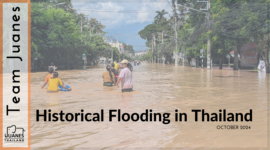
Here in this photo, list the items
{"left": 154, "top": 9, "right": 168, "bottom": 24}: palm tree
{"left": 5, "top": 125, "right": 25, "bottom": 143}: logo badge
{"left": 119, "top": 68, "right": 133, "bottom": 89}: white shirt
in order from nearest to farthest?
{"left": 5, "top": 125, "right": 25, "bottom": 143}: logo badge → {"left": 119, "top": 68, "right": 133, "bottom": 89}: white shirt → {"left": 154, "top": 9, "right": 168, "bottom": 24}: palm tree

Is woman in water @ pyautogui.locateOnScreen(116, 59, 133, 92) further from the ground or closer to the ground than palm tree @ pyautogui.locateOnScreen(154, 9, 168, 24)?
closer to the ground

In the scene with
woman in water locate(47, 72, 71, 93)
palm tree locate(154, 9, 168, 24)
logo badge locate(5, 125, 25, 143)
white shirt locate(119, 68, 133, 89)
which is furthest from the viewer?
palm tree locate(154, 9, 168, 24)

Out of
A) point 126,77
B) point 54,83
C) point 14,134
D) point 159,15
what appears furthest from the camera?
point 159,15

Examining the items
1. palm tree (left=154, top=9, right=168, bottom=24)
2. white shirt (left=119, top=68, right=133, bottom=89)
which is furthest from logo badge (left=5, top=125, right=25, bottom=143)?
palm tree (left=154, top=9, right=168, bottom=24)

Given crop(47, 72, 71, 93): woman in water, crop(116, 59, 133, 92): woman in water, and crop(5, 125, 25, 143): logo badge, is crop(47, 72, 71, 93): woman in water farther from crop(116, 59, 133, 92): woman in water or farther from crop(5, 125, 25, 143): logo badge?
crop(5, 125, 25, 143): logo badge

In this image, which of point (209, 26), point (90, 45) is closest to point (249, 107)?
point (209, 26)

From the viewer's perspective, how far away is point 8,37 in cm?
3703

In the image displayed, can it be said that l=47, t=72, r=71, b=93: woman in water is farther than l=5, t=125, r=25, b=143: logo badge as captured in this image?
Yes

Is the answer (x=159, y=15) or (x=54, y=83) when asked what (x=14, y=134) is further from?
(x=159, y=15)

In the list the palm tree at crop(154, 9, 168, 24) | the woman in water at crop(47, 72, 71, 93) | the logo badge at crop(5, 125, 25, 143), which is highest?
the palm tree at crop(154, 9, 168, 24)

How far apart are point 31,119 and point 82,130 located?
2.08 m

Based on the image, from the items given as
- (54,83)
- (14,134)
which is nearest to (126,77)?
(54,83)

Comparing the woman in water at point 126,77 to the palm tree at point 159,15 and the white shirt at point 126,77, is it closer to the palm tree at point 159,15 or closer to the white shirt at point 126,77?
the white shirt at point 126,77

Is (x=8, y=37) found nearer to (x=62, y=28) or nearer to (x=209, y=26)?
(x=62, y=28)
